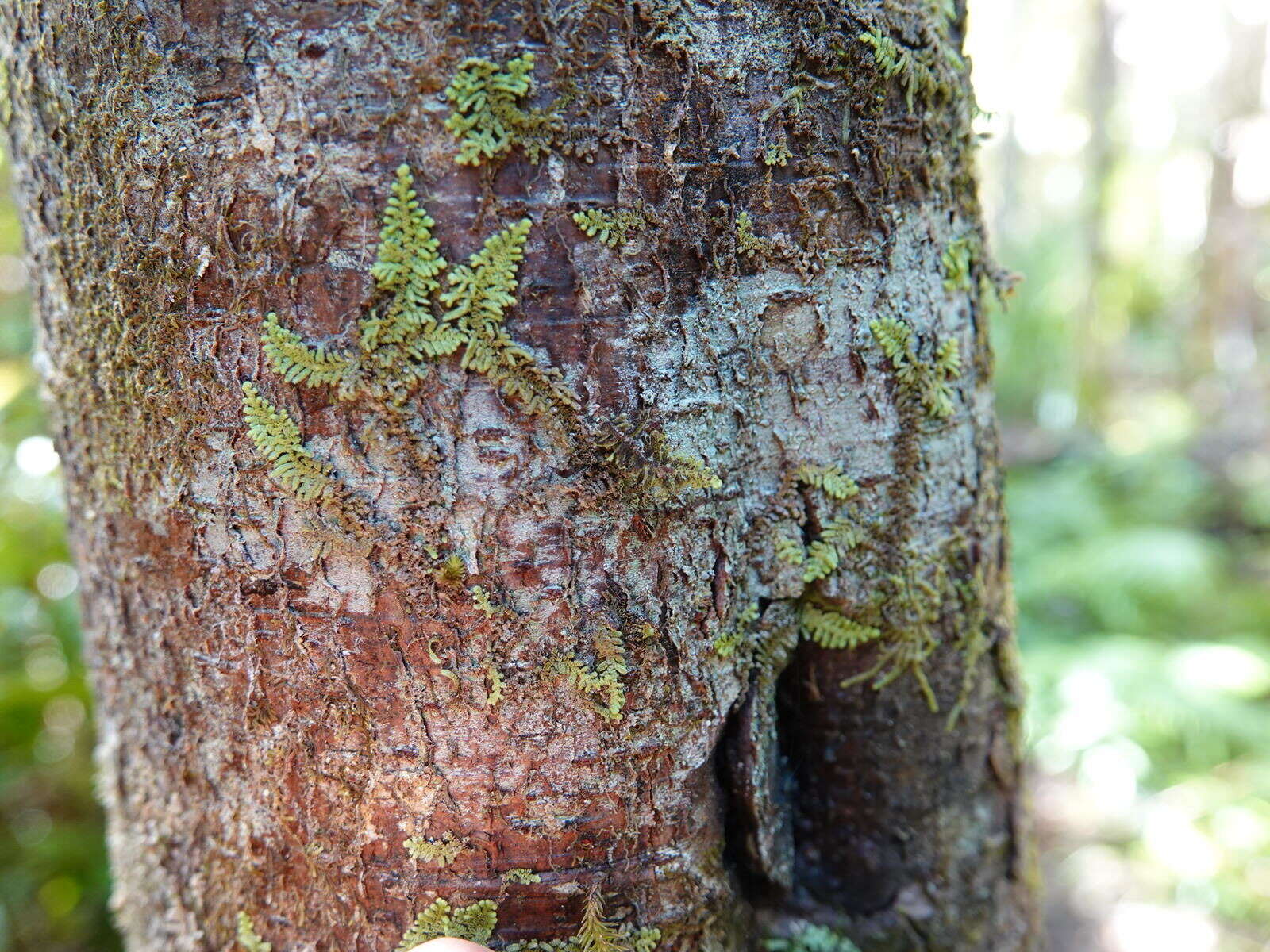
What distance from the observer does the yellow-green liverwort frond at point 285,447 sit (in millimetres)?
814

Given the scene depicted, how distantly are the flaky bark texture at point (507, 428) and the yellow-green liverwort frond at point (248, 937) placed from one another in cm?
2

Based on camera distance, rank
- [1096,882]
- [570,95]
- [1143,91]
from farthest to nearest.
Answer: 1. [1143,91]
2. [1096,882]
3. [570,95]

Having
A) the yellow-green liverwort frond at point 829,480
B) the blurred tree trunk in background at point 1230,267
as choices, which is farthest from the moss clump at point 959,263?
the blurred tree trunk in background at point 1230,267

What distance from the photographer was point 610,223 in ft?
2.62

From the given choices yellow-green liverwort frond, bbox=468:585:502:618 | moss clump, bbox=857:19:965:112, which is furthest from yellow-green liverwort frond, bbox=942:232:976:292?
yellow-green liverwort frond, bbox=468:585:502:618

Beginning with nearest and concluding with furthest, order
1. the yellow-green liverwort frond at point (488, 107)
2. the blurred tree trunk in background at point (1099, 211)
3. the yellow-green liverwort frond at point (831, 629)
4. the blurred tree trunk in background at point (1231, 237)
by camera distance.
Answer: the yellow-green liverwort frond at point (488, 107) < the yellow-green liverwort frond at point (831, 629) < the blurred tree trunk in background at point (1231, 237) < the blurred tree trunk in background at point (1099, 211)

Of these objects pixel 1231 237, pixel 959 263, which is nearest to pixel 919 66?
pixel 959 263

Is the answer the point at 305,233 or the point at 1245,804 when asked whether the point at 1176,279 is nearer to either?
the point at 1245,804

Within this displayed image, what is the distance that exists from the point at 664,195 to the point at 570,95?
0.41ft

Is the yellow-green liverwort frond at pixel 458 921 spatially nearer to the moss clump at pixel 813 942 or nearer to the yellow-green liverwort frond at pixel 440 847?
the yellow-green liverwort frond at pixel 440 847

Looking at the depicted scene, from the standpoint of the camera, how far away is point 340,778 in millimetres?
887

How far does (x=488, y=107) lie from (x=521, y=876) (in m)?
0.76

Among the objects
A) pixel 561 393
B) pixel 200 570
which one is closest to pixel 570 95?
pixel 561 393

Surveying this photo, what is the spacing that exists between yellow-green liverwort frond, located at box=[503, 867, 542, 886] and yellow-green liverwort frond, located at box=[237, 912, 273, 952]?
1.05 feet
